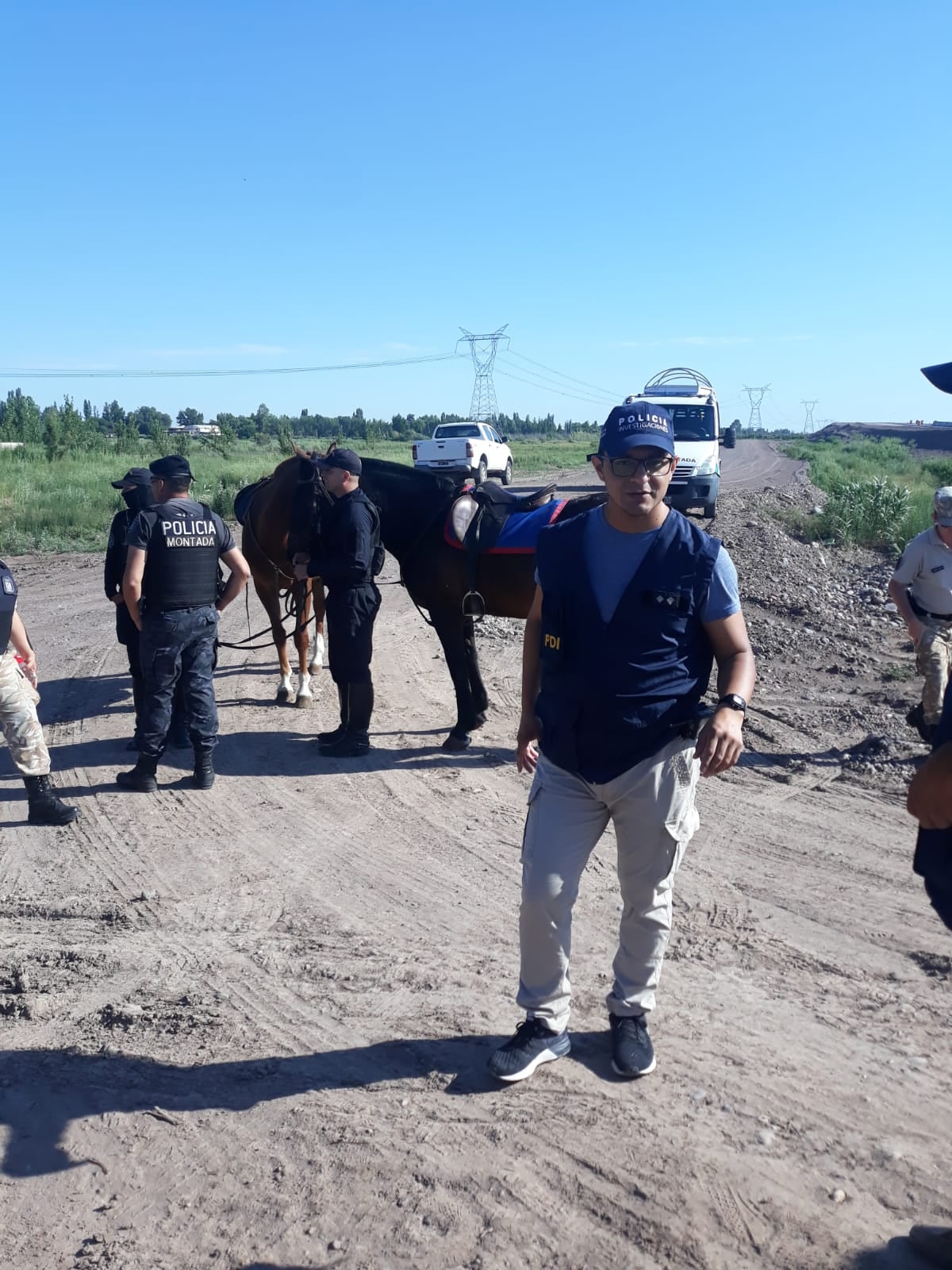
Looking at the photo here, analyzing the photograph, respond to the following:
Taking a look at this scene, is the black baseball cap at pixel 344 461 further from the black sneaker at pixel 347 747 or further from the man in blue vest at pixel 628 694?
the man in blue vest at pixel 628 694

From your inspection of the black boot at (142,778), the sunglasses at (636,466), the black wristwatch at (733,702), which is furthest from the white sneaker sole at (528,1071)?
the black boot at (142,778)

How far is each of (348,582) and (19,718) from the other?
2.28 metres

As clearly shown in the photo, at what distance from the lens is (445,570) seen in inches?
289

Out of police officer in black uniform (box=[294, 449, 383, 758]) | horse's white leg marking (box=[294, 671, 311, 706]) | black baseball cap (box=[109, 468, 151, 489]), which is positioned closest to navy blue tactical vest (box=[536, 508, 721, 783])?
police officer in black uniform (box=[294, 449, 383, 758])

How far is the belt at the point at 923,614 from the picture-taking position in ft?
22.6

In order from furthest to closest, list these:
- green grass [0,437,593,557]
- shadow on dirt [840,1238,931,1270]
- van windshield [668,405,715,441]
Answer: van windshield [668,405,715,441] → green grass [0,437,593,557] → shadow on dirt [840,1238,931,1270]

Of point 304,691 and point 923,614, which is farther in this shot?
point 304,691

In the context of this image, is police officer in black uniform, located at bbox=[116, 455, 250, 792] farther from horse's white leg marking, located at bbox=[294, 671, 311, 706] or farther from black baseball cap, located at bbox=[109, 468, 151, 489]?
horse's white leg marking, located at bbox=[294, 671, 311, 706]

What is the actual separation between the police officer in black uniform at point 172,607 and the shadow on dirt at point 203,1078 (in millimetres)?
2891

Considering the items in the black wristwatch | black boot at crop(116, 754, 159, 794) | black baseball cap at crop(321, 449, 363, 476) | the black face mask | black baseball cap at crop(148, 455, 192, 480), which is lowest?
black boot at crop(116, 754, 159, 794)

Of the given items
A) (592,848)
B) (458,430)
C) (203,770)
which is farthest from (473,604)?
(458,430)

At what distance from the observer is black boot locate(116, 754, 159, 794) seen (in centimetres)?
649

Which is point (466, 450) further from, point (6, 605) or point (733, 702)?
point (733, 702)

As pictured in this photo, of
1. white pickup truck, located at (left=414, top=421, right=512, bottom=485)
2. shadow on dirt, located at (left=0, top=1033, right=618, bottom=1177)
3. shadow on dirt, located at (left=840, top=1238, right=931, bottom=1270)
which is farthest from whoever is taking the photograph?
white pickup truck, located at (left=414, top=421, right=512, bottom=485)
